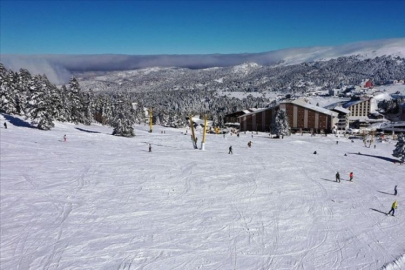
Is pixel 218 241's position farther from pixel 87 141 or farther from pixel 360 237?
pixel 87 141

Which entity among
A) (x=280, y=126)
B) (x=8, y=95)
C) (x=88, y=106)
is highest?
(x=8, y=95)

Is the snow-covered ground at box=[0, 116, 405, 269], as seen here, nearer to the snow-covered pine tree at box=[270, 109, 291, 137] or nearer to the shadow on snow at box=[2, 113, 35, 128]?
the shadow on snow at box=[2, 113, 35, 128]

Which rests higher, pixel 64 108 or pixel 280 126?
pixel 64 108

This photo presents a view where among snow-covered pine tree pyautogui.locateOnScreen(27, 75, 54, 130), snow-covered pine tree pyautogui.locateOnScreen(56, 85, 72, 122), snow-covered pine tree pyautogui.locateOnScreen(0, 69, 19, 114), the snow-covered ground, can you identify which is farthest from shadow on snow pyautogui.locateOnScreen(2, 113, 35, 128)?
the snow-covered ground

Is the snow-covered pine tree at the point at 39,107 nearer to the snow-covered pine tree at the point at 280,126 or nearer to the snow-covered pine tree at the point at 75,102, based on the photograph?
the snow-covered pine tree at the point at 75,102

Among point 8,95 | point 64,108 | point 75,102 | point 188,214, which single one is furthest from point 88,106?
point 188,214

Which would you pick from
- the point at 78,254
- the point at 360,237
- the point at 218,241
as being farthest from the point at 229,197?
the point at 78,254

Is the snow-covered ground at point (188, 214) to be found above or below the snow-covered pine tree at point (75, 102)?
below

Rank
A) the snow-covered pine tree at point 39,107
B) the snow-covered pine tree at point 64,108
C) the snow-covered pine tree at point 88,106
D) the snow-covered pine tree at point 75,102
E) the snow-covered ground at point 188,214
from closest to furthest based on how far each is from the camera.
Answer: the snow-covered ground at point 188,214 < the snow-covered pine tree at point 39,107 < the snow-covered pine tree at point 64,108 < the snow-covered pine tree at point 75,102 < the snow-covered pine tree at point 88,106

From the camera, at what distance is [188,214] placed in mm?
Result: 16703

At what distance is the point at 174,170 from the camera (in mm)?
25891

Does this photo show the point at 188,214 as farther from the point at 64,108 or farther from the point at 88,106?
the point at 88,106

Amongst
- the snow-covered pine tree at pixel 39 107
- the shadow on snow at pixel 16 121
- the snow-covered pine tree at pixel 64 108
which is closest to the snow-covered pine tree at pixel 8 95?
the shadow on snow at pixel 16 121

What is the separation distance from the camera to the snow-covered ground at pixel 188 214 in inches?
492
